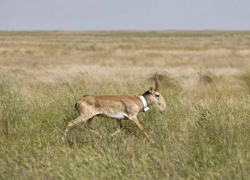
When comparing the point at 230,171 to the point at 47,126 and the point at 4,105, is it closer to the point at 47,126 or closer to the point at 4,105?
the point at 47,126

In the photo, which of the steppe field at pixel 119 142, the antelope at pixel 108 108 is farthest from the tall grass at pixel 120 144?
the antelope at pixel 108 108

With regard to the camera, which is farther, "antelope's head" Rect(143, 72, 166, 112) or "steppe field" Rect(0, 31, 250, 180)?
"antelope's head" Rect(143, 72, 166, 112)

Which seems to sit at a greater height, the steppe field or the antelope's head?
the antelope's head

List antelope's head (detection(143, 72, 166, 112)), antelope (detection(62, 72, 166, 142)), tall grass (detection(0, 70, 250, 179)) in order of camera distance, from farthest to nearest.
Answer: antelope's head (detection(143, 72, 166, 112)), antelope (detection(62, 72, 166, 142)), tall grass (detection(0, 70, 250, 179))

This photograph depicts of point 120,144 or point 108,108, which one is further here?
point 108,108

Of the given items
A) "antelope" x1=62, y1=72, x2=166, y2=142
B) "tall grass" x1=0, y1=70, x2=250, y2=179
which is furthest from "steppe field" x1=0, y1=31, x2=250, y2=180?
"antelope" x1=62, y1=72, x2=166, y2=142

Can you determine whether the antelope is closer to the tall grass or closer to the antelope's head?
the tall grass

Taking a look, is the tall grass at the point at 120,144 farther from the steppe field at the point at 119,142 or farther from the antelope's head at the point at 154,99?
the antelope's head at the point at 154,99

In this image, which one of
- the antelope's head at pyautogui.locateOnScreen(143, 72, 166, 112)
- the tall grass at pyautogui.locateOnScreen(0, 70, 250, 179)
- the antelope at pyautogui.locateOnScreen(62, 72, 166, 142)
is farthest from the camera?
the antelope's head at pyautogui.locateOnScreen(143, 72, 166, 112)

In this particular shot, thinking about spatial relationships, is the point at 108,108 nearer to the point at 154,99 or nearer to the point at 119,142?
the point at 154,99

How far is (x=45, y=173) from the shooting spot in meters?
6.60

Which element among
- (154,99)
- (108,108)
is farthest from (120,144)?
(154,99)

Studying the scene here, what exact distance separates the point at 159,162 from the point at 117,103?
2764 mm

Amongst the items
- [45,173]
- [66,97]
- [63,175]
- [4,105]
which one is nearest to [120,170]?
[63,175]
